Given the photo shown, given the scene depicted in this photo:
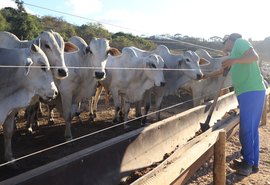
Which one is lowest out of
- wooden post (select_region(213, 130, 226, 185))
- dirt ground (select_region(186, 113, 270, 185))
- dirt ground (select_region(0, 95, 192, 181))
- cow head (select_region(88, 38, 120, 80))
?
dirt ground (select_region(186, 113, 270, 185))

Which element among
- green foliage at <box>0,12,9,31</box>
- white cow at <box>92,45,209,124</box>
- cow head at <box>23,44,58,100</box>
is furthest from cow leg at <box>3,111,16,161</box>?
green foliage at <box>0,12,9,31</box>

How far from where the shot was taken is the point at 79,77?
681cm

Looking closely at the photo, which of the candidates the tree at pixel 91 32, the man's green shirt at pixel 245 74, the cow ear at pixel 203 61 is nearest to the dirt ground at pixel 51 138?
the man's green shirt at pixel 245 74

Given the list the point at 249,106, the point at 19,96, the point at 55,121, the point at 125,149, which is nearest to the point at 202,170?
the point at 249,106

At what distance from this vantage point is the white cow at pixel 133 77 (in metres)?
8.02

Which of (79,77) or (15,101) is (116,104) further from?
(15,101)

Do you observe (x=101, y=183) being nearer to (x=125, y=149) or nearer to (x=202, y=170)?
(x=125, y=149)

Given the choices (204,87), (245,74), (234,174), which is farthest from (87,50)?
(204,87)

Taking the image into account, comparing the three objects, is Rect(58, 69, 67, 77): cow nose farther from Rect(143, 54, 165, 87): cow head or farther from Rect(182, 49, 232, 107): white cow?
Rect(182, 49, 232, 107): white cow

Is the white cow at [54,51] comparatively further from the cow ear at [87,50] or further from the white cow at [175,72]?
the white cow at [175,72]

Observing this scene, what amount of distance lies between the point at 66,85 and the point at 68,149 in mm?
1220

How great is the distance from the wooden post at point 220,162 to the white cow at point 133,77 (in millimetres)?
3729

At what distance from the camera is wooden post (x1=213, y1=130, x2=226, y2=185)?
4.16m

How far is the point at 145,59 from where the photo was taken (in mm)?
8227
